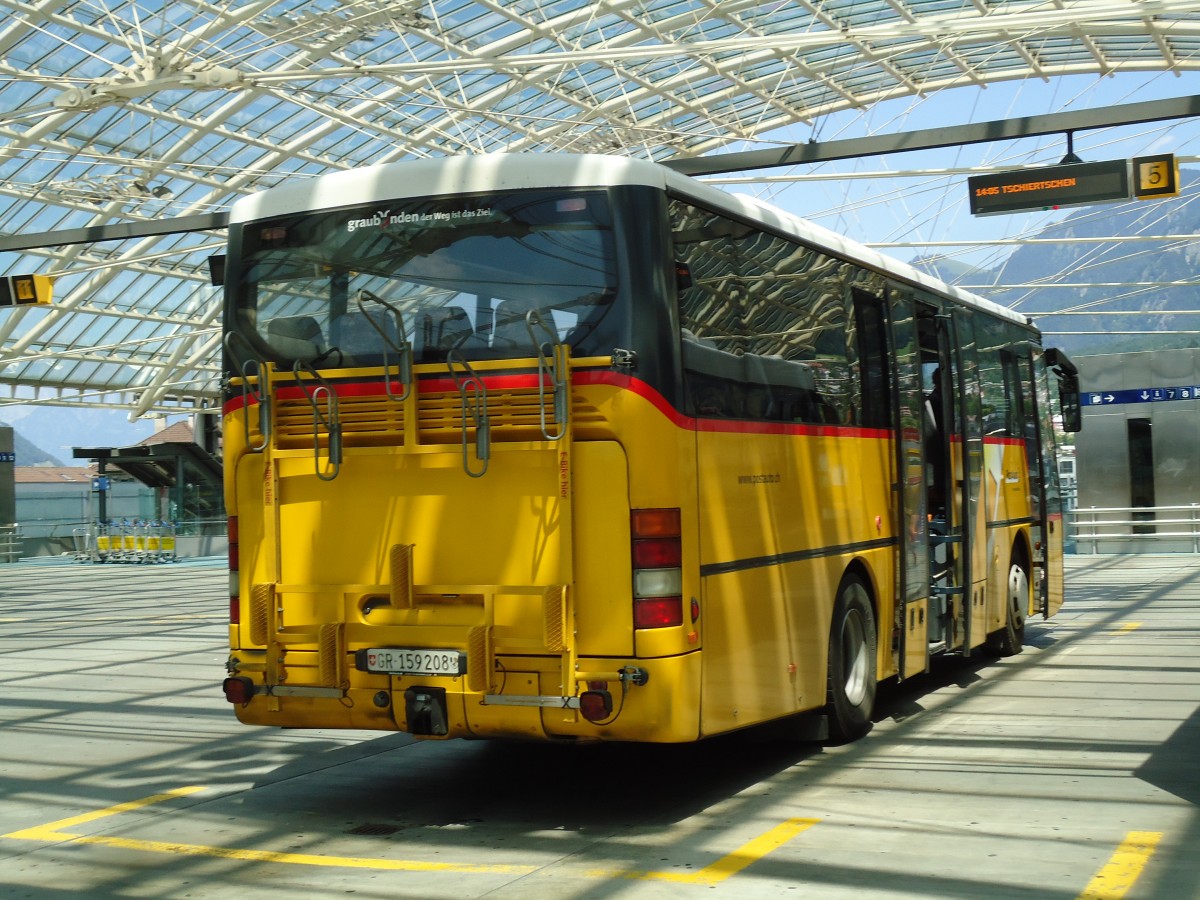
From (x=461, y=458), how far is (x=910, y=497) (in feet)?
14.7

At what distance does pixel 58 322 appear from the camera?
5266 cm

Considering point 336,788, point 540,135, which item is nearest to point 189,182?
point 540,135

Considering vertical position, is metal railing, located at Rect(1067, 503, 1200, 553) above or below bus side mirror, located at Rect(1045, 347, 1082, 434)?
below

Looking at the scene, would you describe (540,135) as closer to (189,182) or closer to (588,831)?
(189,182)

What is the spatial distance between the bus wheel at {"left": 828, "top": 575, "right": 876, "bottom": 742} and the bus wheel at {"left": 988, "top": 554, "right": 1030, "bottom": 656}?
14.7 feet

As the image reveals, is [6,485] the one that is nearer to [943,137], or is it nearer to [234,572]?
[943,137]

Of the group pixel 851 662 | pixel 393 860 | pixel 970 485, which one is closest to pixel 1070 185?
pixel 970 485

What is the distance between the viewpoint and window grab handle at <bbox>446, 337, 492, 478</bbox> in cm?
777

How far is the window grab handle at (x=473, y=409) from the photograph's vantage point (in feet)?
25.5

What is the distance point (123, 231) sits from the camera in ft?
67.6

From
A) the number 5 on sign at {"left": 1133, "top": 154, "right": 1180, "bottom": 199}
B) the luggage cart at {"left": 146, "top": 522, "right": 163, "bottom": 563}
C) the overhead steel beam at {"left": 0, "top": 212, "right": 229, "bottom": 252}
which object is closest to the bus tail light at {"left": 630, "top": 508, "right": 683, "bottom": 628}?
the number 5 on sign at {"left": 1133, "top": 154, "right": 1180, "bottom": 199}

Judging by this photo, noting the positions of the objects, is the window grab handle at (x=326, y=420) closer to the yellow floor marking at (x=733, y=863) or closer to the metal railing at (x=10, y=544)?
the yellow floor marking at (x=733, y=863)

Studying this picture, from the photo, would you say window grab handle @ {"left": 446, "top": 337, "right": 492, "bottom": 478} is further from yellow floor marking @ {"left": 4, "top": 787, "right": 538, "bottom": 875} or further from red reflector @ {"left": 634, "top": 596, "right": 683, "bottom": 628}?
yellow floor marking @ {"left": 4, "top": 787, "right": 538, "bottom": 875}

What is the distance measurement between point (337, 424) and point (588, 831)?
2.47m
